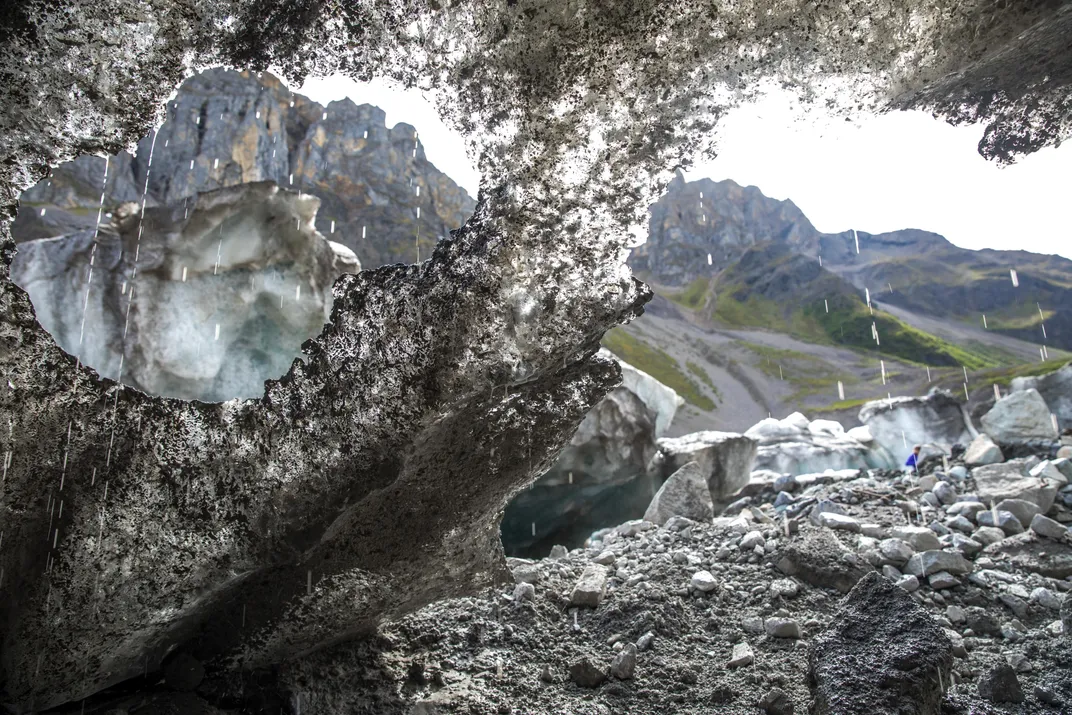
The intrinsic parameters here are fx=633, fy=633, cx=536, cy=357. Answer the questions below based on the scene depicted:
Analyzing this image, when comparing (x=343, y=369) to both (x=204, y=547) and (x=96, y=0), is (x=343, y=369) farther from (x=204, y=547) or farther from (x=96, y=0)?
(x=96, y=0)

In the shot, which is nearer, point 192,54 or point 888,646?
point 192,54

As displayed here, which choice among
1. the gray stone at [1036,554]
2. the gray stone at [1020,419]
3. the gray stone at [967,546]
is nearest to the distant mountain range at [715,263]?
the gray stone at [1020,419]

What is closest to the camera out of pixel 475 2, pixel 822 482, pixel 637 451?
pixel 475 2

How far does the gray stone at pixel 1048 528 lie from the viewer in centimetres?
549

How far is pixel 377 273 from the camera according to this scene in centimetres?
270

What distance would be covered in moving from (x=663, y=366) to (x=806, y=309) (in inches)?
1485

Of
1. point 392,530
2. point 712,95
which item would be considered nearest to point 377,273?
point 392,530

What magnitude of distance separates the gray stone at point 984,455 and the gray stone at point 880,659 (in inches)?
255

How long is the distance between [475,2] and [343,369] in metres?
1.55

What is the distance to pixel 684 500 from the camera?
7914 mm

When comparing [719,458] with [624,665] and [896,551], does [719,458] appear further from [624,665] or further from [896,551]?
[624,665]

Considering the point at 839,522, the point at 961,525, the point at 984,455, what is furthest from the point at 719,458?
the point at 961,525

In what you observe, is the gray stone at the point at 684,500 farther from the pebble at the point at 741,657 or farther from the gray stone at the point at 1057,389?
the gray stone at the point at 1057,389

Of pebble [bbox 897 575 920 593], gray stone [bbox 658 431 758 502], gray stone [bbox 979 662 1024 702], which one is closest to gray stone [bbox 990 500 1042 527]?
pebble [bbox 897 575 920 593]
